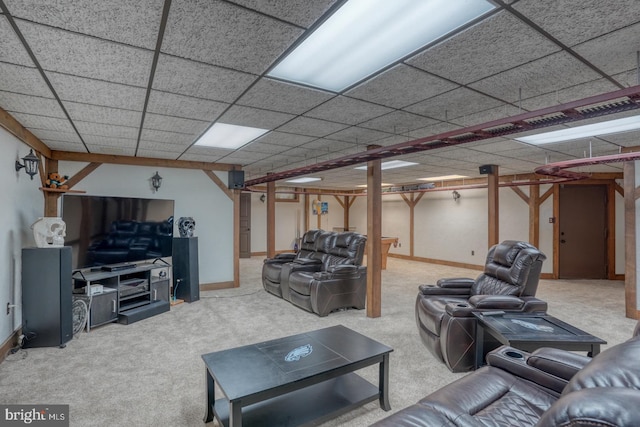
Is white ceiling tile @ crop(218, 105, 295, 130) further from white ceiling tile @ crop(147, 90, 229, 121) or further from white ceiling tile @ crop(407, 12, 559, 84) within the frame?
white ceiling tile @ crop(407, 12, 559, 84)

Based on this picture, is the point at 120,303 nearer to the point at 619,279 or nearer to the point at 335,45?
the point at 335,45

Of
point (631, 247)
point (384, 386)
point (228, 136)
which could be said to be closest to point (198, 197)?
point (228, 136)

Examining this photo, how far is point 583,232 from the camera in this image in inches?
294

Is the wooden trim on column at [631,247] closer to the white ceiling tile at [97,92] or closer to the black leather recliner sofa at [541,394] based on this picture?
the black leather recliner sofa at [541,394]

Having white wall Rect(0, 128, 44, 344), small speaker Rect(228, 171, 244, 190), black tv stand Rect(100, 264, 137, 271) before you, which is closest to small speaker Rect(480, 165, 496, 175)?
small speaker Rect(228, 171, 244, 190)

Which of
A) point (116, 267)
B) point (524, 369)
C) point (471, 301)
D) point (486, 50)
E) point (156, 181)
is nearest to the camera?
point (524, 369)

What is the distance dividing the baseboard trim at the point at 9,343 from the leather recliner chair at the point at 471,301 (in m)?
4.12


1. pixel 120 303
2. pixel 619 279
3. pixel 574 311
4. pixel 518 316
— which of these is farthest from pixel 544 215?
pixel 120 303

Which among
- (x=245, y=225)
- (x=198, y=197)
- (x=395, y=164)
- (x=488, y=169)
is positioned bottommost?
(x=245, y=225)

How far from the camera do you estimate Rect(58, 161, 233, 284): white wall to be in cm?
534

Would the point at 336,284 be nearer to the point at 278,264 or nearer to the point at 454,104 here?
the point at 278,264

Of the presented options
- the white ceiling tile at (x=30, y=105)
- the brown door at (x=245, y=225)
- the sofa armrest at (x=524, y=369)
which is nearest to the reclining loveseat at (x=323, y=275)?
the sofa armrest at (x=524, y=369)

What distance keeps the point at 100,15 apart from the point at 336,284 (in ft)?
12.8

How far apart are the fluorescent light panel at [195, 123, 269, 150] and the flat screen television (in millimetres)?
1440
